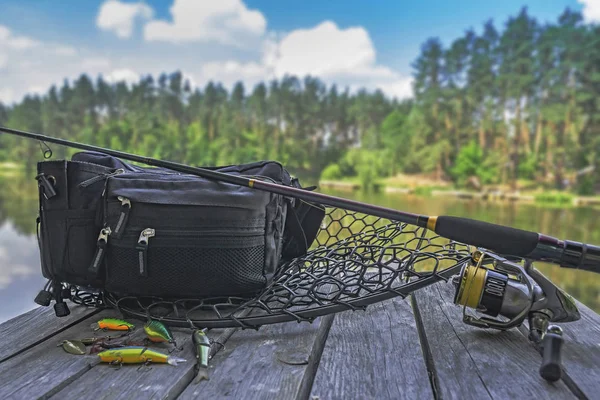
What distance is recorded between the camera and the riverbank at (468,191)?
14094mm

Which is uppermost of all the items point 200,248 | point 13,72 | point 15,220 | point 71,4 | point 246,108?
point 71,4

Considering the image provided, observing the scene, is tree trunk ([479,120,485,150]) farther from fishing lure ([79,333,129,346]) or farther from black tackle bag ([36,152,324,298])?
fishing lure ([79,333,129,346])

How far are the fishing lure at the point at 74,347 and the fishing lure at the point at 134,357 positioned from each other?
7 cm

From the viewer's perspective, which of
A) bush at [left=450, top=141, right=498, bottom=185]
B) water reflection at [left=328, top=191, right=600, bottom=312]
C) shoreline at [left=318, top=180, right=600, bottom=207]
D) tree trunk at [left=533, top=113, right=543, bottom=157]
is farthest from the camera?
bush at [left=450, top=141, right=498, bottom=185]

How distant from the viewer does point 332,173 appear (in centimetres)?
1414

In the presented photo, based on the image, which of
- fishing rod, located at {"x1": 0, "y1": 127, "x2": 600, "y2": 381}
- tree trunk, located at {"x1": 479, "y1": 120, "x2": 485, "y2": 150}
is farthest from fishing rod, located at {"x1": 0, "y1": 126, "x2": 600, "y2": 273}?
tree trunk, located at {"x1": 479, "y1": 120, "x2": 485, "y2": 150}

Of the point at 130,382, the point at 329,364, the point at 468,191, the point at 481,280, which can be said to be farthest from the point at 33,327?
the point at 468,191

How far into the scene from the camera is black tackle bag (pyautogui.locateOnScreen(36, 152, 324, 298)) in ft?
3.28

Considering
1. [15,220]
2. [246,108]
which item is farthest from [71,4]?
[15,220]

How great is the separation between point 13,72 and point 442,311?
20.5m

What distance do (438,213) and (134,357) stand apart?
9639mm

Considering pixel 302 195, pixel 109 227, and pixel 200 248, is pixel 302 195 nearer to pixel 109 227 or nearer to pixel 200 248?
pixel 200 248

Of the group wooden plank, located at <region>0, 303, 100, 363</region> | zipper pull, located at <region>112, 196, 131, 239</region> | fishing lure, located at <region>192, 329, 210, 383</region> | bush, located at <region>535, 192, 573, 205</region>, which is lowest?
bush, located at <region>535, 192, 573, 205</region>

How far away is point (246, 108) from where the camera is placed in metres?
15.5
